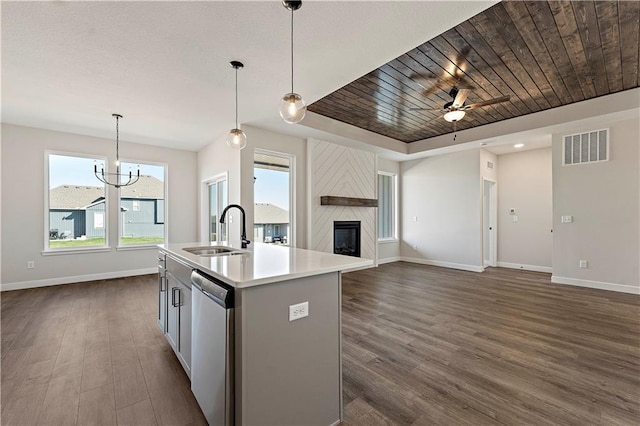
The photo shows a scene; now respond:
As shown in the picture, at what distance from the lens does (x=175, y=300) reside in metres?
2.22

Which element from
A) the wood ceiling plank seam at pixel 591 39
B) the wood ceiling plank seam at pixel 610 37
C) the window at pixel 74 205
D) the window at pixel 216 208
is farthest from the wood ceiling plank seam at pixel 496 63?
the window at pixel 74 205

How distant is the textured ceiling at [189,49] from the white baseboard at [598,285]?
4975 millimetres

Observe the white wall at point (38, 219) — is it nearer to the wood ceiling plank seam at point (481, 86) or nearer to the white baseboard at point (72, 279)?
the white baseboard at point (72, 279)

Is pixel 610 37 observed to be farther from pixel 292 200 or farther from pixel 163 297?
pixel 163 297

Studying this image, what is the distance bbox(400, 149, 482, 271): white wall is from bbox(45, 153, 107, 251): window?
22.6 feet

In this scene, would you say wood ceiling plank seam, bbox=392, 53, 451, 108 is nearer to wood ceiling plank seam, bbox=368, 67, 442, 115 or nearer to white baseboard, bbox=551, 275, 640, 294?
wood ceiling plank seam, bbox=368, 67, 442, 115

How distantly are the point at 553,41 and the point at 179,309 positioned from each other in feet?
14.2

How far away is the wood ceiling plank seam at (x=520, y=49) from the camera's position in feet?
8.11

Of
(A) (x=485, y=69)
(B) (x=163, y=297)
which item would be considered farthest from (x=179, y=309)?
(A) (x=485, y=69)

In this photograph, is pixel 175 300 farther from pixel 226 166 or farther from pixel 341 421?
pixel 226 166

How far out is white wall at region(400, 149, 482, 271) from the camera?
6035 millimetres

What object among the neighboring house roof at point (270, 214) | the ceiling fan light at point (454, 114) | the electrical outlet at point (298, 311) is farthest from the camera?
the neighboring house roof at point (270, 214)

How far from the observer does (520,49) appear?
2.91 m

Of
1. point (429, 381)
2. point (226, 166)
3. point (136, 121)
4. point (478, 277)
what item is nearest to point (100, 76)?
point (136, 121)
